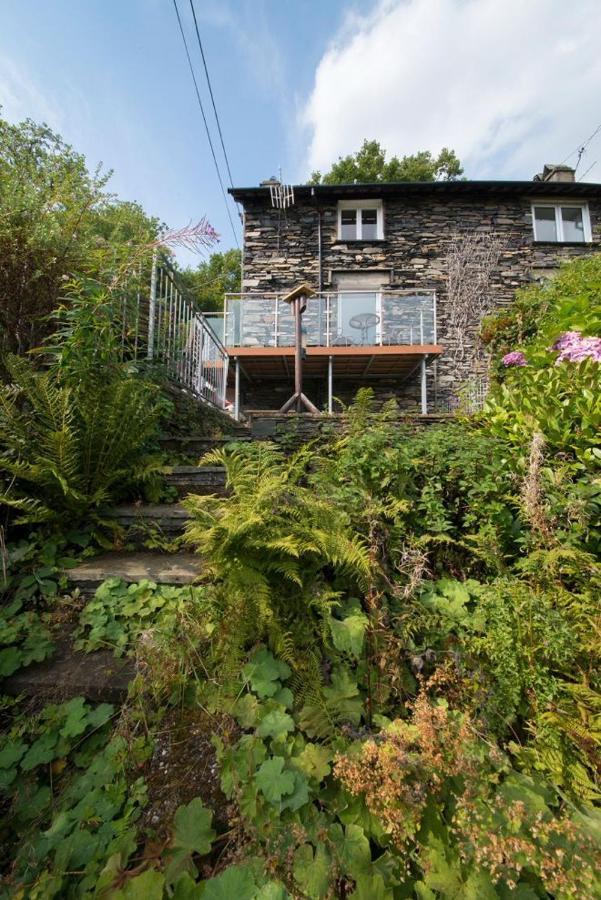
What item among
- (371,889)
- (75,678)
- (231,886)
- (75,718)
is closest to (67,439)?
(75,678)

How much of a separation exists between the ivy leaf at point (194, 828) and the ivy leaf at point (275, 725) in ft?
0.80

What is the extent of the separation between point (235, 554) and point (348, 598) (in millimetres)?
614

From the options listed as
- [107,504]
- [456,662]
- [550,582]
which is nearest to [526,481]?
[550,582]

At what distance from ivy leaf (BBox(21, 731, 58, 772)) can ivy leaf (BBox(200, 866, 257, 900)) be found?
0.74 metres

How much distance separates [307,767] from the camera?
1.11 m

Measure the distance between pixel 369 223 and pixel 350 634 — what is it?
10.6m

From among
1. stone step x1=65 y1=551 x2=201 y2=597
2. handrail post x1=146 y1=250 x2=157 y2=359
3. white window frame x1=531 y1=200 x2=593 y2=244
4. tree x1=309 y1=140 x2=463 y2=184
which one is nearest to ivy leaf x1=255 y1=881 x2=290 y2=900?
stone step x1=65 y1=551 x2=201 y2=597

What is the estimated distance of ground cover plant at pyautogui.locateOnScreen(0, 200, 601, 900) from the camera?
93cm

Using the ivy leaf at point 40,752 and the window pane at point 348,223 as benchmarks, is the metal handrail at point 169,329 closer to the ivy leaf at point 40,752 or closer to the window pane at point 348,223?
the ivy leaf at point 40,752

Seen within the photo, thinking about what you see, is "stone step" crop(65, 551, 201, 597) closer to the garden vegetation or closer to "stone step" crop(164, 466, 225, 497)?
the garden vegetation

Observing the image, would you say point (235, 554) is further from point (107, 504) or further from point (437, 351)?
point (437, 351)

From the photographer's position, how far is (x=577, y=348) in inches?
94.3

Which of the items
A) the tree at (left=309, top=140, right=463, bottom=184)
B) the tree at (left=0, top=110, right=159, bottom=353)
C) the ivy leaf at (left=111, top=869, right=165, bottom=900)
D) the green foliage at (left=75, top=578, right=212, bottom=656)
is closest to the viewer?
the ivy leaf at (left=111, top=869, right=165, bottom=900)

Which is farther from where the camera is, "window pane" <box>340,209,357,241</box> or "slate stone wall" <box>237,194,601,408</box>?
"window pane" <box>340,209,357,241</box>
